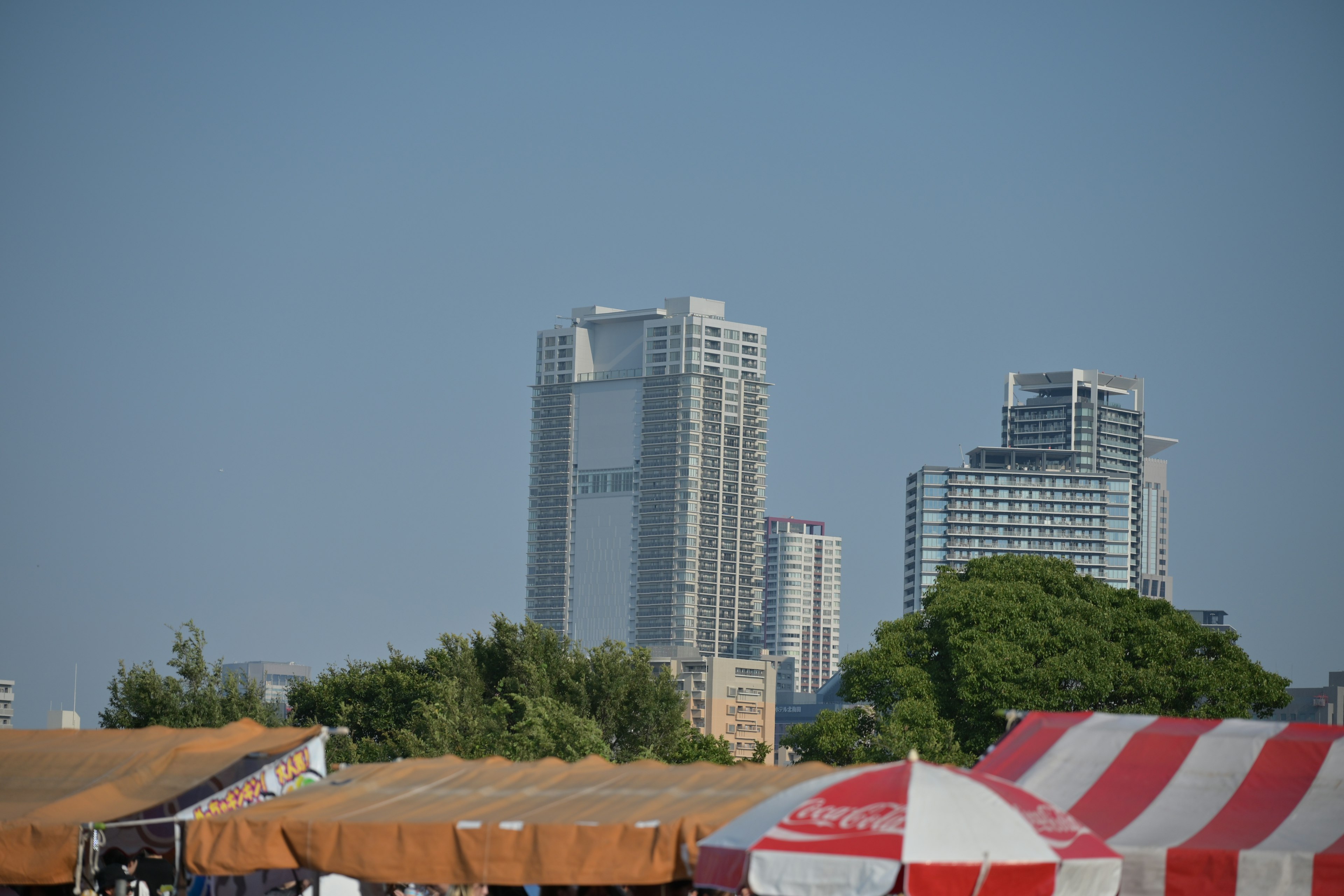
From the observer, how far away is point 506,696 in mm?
49969

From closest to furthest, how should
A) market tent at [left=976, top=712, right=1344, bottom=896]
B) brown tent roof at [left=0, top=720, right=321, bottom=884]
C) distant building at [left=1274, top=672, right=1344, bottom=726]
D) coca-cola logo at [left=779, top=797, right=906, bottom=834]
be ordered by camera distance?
coca-cola logo at [left=779, top=797, right=906, bottom=834]
market tent at [left=976, top=712, right=1344, bottom=896]
brown tent roof at [left=0, top=720, right=321, bottom=884]
distant building at [left=1274, top=672, right=1344, bottom=726]

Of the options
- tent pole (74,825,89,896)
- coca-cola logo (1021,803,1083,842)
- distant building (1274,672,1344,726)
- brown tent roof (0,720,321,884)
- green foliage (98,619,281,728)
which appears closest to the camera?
coca-cola logo (1021,803,1083,842)

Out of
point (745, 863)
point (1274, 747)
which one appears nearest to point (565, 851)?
point (745, 863)

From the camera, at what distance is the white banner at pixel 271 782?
13516mm

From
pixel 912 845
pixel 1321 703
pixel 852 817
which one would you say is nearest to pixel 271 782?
pixel 852 817

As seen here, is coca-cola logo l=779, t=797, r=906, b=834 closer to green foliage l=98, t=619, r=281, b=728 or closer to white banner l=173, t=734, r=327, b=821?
white banner l=173, t=734, r=327, b=821

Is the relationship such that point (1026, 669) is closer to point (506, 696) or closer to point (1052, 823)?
point (506, 696)

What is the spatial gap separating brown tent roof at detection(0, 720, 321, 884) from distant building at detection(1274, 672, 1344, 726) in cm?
15376

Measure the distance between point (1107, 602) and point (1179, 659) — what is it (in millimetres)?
2933

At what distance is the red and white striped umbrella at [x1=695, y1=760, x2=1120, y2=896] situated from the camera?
8.82 metres

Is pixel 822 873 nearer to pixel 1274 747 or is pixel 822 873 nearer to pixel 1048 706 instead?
pixel 1274 747

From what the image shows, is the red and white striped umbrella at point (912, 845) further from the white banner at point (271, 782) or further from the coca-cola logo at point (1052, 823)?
the white banner at point (271, 782)

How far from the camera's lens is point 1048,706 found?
137 feet

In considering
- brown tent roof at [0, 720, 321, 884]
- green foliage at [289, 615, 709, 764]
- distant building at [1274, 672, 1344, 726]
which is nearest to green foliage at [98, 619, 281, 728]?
green foliage at [289, 615, 709, 764]
